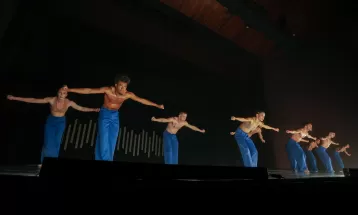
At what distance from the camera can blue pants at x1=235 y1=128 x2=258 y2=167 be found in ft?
16.0

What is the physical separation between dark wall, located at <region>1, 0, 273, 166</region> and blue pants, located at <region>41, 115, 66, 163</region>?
41.7 inches

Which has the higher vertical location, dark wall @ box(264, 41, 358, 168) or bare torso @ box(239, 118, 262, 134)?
dark wall @ box(264, 41, 358, 168)

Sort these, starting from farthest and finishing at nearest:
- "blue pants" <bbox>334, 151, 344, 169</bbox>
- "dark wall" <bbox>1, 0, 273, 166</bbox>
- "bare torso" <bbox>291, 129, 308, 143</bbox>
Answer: "blue pants" <bbox>334, 151, 344, 169</bbox>, "bare torso" <bbox>291, 129, 308, 143</bbox>, "dark wall" <bbox>1, 0, 273, 166</bbox>

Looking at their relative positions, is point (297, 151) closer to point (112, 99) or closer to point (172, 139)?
point (172, 139)

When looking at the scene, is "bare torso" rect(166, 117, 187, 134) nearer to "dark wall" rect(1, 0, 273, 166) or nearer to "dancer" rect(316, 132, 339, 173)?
"dark wall" rect(1, 0, 273, 166)

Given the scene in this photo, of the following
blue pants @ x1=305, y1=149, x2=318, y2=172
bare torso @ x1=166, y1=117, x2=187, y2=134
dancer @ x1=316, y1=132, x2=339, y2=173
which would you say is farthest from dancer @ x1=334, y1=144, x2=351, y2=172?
bare torso @ x1=166, y1=117, x2=187, y2=134

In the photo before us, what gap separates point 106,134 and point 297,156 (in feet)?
17.2

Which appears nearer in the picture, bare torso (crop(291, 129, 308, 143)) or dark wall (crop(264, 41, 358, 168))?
bare torso (crop(291, 129, 308, 143))

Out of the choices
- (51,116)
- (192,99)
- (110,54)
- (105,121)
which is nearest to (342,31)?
(192,99)

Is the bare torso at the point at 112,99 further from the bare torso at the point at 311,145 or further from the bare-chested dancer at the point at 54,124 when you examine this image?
the bare torso at the point at 311,145

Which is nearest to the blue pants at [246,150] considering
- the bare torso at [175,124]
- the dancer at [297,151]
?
the bare torso at [175,124]

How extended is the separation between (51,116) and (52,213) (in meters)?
3.02

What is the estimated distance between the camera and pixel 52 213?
95 centimetres

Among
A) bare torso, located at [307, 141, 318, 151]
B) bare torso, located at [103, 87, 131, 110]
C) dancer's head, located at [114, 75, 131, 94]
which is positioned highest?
dancer's head, located at [114, 75, 131, 94]
